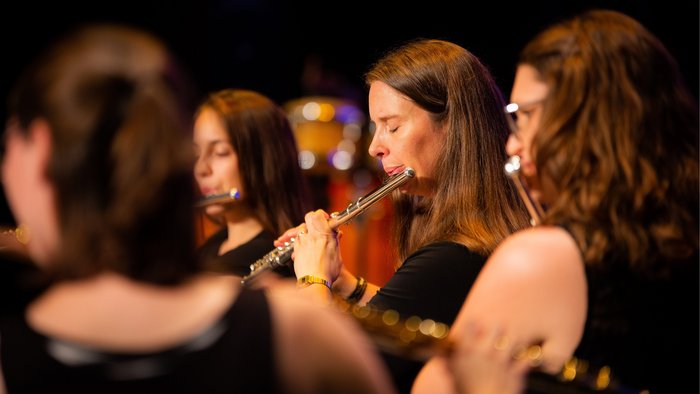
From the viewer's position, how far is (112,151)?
43.3 inches

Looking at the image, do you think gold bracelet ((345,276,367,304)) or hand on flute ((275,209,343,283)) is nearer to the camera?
hand on flute ((275,209,343,283))

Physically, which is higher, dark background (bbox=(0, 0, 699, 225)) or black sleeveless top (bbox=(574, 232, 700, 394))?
black sleeveless top (bbox=(574, 232, 700, 394))

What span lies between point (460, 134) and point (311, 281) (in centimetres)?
58

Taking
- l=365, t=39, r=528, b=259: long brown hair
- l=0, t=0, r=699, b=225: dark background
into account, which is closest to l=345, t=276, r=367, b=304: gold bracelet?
l=365, t=39, r=528, b=259: long brown hair

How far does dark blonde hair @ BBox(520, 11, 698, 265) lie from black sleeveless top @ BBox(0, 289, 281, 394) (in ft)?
1.92

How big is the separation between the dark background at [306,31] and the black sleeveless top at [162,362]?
363 cm

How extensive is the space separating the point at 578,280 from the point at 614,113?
30 cm

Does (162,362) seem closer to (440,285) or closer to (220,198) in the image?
(440,285)

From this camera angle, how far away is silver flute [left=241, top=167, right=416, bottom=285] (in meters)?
2.42

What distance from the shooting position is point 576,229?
144cm

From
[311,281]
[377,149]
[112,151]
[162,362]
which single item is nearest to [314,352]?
[162,362]

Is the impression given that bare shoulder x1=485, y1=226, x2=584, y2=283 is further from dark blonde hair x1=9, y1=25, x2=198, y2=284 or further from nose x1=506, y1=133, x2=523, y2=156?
dark blonde hair x1=9, y1=25, x2=198, y2=284

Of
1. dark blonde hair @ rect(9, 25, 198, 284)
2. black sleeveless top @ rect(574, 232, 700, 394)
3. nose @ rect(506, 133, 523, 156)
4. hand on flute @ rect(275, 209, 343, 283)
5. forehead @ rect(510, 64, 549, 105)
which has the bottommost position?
hand on flute @ rect(275, 209, 343, 283)

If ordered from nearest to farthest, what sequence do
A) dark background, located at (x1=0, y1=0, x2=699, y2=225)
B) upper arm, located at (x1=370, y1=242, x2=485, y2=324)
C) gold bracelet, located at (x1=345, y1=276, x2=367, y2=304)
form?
upper arm, located at (x1=370, y1=242, x2=485, y2=324), gold bracelet, located at (x1=345, y1=276, x2=367, y2=304), dark background, located at (x1=0, y1=0, x2=699, y2=225)
